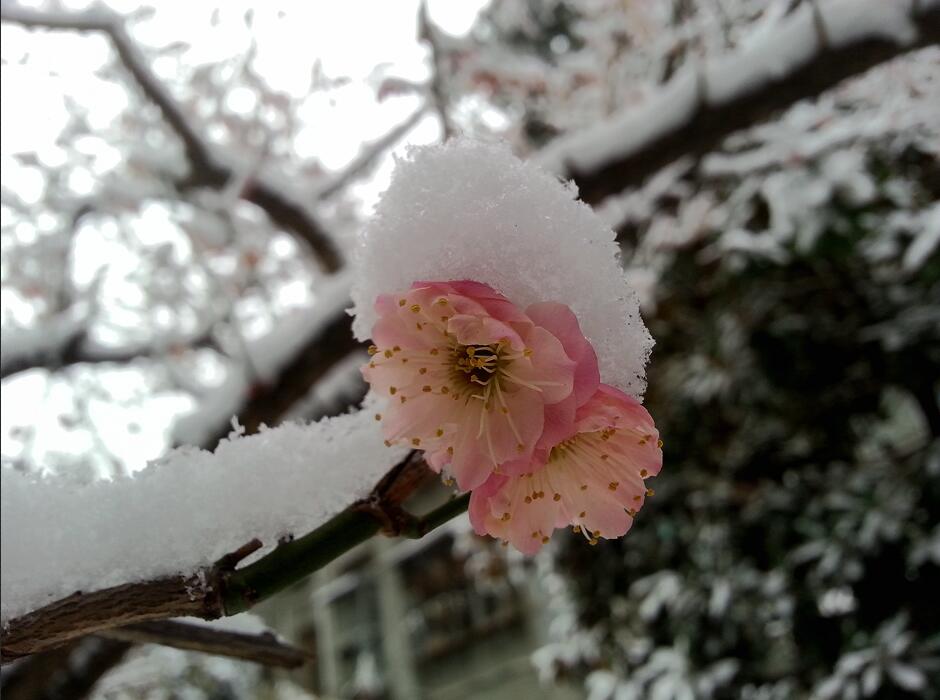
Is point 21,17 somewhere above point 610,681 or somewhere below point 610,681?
above

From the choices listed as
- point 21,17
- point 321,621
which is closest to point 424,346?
point 21,17

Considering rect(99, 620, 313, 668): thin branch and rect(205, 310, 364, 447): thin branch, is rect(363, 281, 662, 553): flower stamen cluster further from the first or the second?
rect(205, 310, 364, 447): thin branch

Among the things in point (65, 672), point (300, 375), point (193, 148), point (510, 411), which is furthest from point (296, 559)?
point (193, 148)

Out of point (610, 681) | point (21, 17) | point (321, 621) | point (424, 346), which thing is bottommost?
point (321, 621)

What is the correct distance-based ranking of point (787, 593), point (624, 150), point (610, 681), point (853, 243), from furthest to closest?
point (610, 681), point (787, 593), point (853, 243), point (624, 150)

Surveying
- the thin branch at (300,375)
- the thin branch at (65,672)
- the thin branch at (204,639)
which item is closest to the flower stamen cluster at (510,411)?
the thin branch at (204,639)

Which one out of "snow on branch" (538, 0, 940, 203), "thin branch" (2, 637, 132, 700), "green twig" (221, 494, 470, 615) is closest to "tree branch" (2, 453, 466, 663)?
"green twig" (221, 494, 470, 615)

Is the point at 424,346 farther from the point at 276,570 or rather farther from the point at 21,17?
the point at 21,17
